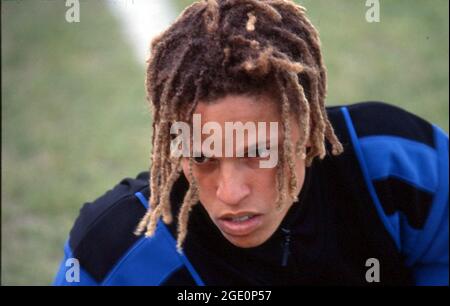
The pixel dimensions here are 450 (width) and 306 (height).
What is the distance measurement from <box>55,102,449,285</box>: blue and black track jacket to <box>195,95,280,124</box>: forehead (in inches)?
18.3

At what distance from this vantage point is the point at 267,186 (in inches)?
76.2

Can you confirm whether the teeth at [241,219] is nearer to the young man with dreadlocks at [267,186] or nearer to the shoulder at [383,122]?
the young man with dreadlocks at [267,186]

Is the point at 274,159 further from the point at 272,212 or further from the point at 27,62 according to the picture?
the point at 27,62

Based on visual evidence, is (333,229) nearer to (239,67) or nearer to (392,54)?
(239,67)

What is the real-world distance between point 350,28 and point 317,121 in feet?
14.1

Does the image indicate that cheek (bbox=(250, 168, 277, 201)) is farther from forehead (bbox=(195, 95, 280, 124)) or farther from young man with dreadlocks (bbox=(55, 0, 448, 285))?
forehead (bbox=(195, 95, 280, 124))

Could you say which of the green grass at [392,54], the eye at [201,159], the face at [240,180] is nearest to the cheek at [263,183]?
the face at [240,180]

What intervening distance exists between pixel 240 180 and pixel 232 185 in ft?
0.10

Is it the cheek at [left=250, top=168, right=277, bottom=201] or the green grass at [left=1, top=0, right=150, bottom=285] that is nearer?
the cheek at [left=250, top=168, right=277, bottom=201]

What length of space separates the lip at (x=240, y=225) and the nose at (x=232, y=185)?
92 mm

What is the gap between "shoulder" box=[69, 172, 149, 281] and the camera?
224 centimetres

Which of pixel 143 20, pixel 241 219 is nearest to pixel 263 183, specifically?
pixel 241 219

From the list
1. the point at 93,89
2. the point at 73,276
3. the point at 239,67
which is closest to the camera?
the point at 239,67

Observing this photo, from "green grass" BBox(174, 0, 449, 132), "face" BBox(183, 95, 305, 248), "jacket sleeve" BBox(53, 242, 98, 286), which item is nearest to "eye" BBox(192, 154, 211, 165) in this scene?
"face" BBox(183, 95, 305, 248)
